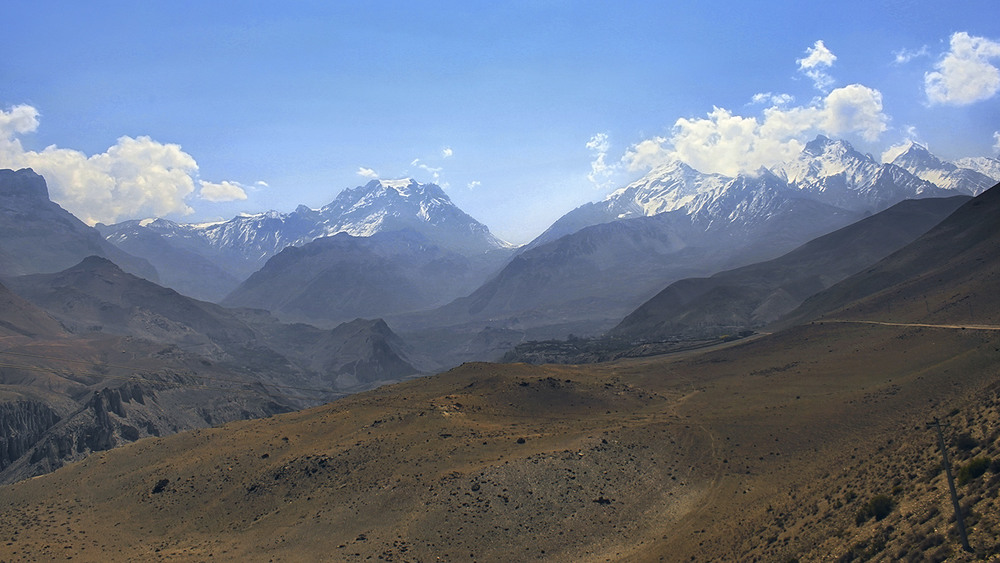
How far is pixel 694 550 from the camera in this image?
1479 inches

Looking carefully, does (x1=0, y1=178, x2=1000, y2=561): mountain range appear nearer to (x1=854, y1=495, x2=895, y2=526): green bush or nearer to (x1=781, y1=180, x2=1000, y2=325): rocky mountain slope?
(x1=854, y1=495, x2=895, y2=526): green bush

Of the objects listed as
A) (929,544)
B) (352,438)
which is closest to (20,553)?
(352,438)

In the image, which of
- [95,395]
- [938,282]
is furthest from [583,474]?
[95,395]

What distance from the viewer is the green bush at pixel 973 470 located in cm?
2761

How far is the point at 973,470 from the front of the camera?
27.8 meters

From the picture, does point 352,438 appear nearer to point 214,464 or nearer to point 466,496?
point 214,464

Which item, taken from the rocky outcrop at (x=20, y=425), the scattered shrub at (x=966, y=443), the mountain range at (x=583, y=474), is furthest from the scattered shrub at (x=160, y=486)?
the rocky outcrop at (x=20, y=425)

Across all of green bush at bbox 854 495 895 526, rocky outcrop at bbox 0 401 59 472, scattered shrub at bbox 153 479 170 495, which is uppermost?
rocky outcrop at bbox 0 401 59 472

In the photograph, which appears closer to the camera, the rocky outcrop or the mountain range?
the mountain range

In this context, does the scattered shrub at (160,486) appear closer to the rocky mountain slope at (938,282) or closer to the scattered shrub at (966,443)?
the scattered shrub at (966,443)

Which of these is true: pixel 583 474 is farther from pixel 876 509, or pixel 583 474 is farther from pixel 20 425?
pixel 20 425

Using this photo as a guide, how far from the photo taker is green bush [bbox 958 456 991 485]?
90.6ft

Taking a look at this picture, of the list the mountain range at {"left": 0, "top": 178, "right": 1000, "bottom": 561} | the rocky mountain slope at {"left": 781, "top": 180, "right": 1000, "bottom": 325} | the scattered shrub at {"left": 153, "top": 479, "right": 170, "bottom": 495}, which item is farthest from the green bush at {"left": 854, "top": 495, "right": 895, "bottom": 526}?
the rocky mountain slope at {"left": 781, "top": 180, "right": 1000, "bottom": 325}

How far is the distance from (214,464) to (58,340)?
149 meters
